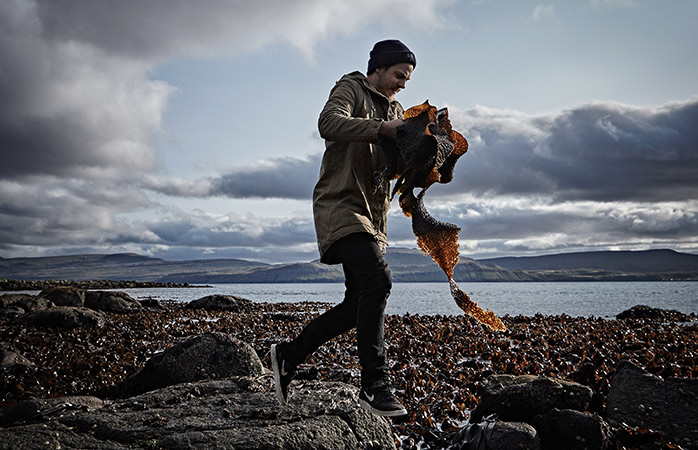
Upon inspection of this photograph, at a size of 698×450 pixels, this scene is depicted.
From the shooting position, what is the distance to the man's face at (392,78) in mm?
3918

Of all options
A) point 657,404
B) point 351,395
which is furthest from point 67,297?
point 657,404

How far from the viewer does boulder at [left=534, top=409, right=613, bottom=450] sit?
4.29 meters

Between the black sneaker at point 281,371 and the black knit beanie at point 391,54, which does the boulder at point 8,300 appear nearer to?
the black sneaker at point 281,371

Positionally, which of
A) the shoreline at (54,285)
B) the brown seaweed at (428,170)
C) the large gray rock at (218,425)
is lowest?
the shoreline at (54,285)

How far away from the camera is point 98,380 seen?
8188 millimetres

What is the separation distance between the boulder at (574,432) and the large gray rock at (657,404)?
2.25 feet

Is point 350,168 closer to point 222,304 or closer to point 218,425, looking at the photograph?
point 218,425

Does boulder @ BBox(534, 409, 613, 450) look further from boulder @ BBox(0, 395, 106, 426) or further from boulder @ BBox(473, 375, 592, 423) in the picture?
boulder @ BBox(0, 395, 106, 426)

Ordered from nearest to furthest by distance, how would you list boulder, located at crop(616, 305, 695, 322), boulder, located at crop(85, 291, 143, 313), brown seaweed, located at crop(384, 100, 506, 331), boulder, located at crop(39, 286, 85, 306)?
brown seaweed, located at crop(384, 100, 506, 331) → boulder, located at crop(616, 305, 695, 322) → boulder, located at crop(85, 291, 143, 313) → boulder, located at crop(39, 286, 85, 306)

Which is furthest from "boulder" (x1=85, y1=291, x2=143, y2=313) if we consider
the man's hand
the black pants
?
the man's hand

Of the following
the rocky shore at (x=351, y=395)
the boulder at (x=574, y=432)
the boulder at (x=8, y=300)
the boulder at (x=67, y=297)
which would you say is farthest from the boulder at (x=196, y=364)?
the boulder at (x=67, y=297)

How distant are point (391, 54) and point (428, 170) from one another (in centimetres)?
117

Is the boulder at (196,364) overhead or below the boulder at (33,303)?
overhead

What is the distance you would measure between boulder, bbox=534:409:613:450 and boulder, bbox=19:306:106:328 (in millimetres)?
15984
